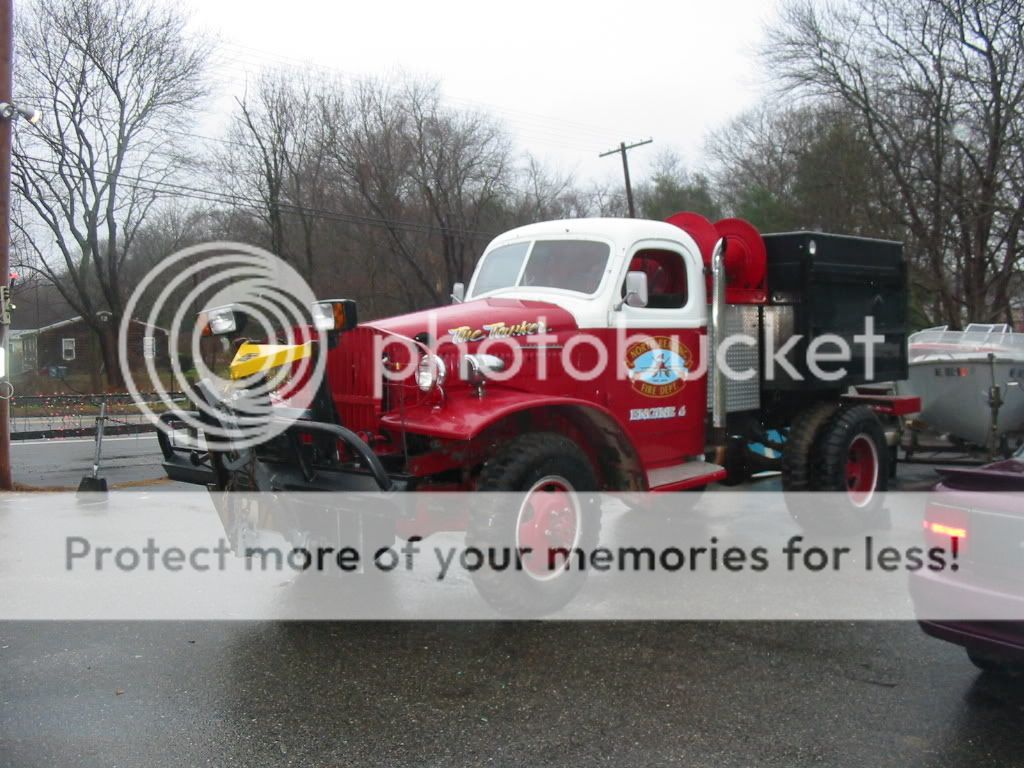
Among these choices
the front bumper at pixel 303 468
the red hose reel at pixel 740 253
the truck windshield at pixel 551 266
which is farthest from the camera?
the red hose reel at pixel 740 253

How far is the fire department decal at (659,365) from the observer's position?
256 inches

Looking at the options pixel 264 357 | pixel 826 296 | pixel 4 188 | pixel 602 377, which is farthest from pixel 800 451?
pixel 4 188

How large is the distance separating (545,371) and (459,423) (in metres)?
1.08

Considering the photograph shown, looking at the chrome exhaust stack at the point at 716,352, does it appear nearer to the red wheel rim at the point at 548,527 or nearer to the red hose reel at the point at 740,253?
the red hose reel at the point at 740,253

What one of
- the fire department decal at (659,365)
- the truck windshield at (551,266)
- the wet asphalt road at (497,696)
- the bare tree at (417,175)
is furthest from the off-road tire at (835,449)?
the bare tree at (417,175)

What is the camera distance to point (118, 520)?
8.58m

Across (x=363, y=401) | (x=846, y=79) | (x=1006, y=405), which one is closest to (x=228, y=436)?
(x=363, y=401)

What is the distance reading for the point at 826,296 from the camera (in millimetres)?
7434

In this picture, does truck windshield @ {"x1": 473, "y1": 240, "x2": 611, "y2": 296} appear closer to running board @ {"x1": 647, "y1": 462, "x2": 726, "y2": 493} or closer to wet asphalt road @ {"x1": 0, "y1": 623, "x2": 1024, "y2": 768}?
running board @ {"x1": 647, "y1": 462, "x2": 726, "y2": 493}

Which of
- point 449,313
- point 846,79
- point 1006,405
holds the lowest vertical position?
point 1006,405

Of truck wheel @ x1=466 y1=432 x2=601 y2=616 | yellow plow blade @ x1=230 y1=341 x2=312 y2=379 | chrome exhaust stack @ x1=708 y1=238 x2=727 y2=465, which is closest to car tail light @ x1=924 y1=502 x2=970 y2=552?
truck wheel @ x1=466 y1=432 x2=601 y2=616

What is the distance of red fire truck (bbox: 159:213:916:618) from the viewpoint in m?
5.36

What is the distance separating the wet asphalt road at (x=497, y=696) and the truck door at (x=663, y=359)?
1.66m

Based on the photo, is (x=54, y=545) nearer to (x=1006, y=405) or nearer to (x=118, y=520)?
(x=118, y=520)
